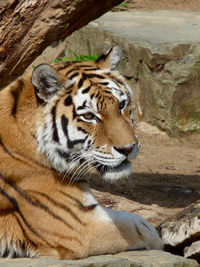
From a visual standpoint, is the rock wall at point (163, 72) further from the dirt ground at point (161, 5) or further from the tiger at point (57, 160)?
the dirt ground at point (161, 5)

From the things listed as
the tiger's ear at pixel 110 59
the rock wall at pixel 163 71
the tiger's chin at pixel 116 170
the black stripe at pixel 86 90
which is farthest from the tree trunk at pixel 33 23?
the rock wall at pixel 163 71

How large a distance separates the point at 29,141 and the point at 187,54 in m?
4.14

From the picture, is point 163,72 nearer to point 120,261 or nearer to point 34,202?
point 34,202

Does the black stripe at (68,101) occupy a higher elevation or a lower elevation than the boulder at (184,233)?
higher

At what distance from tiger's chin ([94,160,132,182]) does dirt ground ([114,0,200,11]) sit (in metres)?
8.55

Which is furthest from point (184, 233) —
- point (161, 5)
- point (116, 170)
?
point (161, 5)

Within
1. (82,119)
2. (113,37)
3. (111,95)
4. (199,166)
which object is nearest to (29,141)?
(82,119)

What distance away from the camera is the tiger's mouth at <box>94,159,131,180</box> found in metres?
3.62

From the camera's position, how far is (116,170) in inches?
143

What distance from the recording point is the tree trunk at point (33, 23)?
4430mm

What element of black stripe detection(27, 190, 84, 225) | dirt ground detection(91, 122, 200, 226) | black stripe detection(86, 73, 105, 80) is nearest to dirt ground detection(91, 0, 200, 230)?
dirt ground detection(91, 122, 200, 226)

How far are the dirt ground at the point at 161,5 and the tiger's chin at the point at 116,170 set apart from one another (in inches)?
336

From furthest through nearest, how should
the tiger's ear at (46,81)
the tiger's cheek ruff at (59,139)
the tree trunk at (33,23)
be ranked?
the tree trunk at (33,23), the tiger's cheek ruff at (59,139), the tiger's ear at (46,81)

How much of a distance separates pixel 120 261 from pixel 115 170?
0.65m
